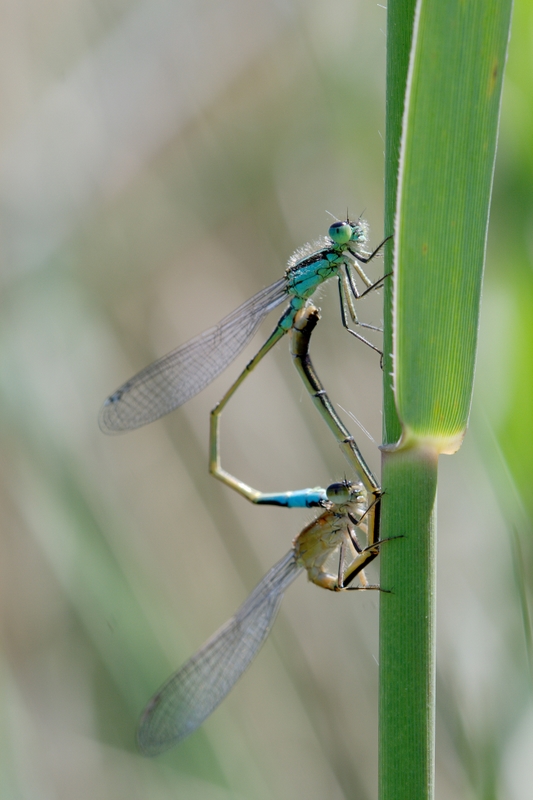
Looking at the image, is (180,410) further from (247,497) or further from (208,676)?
(208,676)

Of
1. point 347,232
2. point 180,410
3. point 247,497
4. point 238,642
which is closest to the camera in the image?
point 347,232

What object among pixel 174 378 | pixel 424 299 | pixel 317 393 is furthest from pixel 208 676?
pixel 424 299

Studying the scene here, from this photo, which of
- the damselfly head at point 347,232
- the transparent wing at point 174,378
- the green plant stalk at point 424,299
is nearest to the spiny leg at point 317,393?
the damselfly head at point 347,232

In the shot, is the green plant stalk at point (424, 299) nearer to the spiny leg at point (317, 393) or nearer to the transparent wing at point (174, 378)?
the spiny leg at point (317, 393)

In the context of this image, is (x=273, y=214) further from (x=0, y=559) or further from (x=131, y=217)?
(x=0, y=559)

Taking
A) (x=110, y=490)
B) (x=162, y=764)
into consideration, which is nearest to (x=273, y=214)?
(x=110, y=490)
